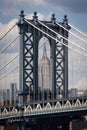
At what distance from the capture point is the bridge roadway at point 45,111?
316ft

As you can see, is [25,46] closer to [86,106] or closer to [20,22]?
[20,22]

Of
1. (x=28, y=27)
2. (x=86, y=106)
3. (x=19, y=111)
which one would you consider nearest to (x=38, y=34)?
(x=28, y=27)

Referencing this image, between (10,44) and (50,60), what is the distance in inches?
220

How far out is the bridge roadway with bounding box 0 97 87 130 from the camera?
3792 inches

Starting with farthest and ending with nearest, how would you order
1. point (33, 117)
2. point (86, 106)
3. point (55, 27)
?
1. point (55, 27)
2. point (33, 117)
3. point (86, 106)

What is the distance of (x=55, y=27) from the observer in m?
→ 114

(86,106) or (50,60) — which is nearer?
(86,106)

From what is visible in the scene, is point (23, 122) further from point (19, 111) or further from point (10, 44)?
point (10, 44)

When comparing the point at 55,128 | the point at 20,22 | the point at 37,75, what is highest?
the point at 20,22

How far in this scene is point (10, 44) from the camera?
4464 inches

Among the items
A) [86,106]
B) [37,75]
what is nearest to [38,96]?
[37,75]

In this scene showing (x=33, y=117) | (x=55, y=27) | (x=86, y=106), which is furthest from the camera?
(x=55, y=27)

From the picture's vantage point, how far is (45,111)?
101 meters

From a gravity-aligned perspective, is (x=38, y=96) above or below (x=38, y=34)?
below
